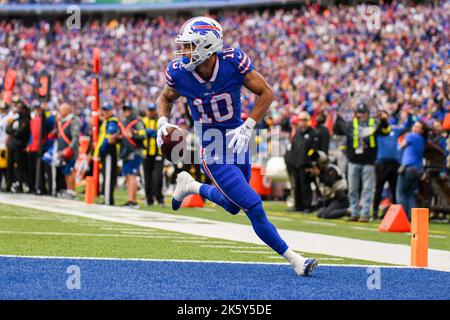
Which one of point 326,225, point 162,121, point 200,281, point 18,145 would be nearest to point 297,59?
point 18,145

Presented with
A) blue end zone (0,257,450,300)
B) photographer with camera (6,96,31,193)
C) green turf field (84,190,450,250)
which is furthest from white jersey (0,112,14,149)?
blue end zone (0,257,450,300)

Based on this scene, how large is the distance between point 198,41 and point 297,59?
26255mm

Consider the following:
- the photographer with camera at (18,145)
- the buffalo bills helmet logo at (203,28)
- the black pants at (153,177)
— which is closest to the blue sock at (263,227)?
the buffalo bills helmet logo at (203,28)

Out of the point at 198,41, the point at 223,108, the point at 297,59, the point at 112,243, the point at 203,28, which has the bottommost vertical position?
the point at 112,243

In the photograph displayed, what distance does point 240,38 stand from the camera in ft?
131

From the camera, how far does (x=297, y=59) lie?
3341cm

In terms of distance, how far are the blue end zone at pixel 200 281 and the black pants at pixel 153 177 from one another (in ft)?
30.6

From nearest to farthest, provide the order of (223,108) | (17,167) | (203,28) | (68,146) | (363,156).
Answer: (203,28) → (223,108) → (363,156) → (68,146) → (17,167)

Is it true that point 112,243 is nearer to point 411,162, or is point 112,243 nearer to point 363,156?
point 363,156

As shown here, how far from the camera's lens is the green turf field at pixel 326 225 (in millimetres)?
11773

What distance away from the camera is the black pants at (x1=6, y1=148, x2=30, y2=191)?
2014 cm

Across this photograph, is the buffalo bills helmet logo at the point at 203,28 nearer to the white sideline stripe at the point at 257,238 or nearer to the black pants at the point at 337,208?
the white sideline stripe at the point at 257,238

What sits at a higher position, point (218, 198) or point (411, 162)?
point (218, 198)

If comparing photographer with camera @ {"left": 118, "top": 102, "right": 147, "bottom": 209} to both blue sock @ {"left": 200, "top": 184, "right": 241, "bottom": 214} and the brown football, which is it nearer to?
blue sock @ {"left": 200, "top": 184, "right": 241, "bottom": 214}
